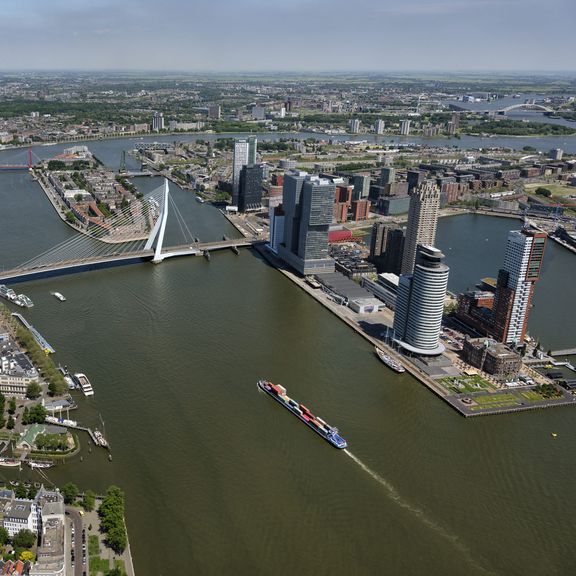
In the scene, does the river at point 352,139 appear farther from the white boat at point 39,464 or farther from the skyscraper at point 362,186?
the white boat at point 39,464

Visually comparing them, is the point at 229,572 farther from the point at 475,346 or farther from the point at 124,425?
the point at 475,346

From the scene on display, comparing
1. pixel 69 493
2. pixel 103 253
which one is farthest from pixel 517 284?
pixel 103 253

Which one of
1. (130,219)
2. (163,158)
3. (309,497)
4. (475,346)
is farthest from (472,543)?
(163,158)

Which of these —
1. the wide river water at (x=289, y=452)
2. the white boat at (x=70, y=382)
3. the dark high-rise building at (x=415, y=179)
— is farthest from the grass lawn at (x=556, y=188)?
the white boat at (x=70, y=382)

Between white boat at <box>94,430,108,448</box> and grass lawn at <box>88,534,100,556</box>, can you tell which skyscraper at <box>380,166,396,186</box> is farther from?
grass lawn at <box>88,534,100,556</box>

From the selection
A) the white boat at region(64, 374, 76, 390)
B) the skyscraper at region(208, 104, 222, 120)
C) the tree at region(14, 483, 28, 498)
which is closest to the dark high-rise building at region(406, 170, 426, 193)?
the white boat at region(64, 374, 76, 390)

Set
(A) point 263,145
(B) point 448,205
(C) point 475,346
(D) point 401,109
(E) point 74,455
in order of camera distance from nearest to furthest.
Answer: (E) point 74,455, (C) point 475,346, (B) point 448,205, (A) point 263,145, (D) point 401,109

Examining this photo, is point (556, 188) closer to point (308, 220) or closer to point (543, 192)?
point (543, 192)
